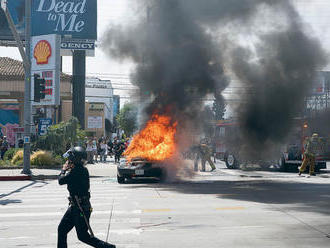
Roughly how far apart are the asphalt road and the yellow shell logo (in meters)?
13.4

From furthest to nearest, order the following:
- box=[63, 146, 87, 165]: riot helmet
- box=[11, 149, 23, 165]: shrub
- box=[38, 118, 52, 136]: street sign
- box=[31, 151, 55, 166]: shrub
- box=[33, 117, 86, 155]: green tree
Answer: box=[33, 117, 86, 155]: green tree
box=[11, 149, 23, 165]: shrub
box=[31, 151, 55, 166]: shrub
box=[38, 118, 52, 136]: street sign
box=[63, 146, 87, 165]: riot helmet

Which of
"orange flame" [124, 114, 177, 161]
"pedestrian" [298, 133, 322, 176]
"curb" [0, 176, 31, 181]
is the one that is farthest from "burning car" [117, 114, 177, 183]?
"pedestrian" [298, 133, 322, 176]

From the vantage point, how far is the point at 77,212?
5.08 meters

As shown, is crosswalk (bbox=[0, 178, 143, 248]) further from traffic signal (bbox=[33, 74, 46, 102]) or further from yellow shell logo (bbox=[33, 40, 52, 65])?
yellow shell logo (bbox=[33, 40, 52, 65])

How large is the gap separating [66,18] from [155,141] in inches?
771

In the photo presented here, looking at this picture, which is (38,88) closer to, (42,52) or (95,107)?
(42,52)

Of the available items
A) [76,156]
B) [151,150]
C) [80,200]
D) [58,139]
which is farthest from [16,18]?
[80,200]

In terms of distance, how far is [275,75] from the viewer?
1766 centimetres

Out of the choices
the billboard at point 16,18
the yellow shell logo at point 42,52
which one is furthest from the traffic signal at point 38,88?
the billboard at point 16,18

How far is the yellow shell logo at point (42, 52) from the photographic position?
24.6 m

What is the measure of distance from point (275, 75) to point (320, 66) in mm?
2008

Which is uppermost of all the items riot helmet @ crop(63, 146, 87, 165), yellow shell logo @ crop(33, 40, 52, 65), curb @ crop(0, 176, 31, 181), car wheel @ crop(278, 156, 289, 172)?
yellow shell logo @ crop(33, 40, 52, 65)

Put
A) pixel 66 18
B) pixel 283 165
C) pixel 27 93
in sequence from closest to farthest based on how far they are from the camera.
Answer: pixel 27 93 < pixel 283 165 < pixel 66 18

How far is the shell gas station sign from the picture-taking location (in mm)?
24312
